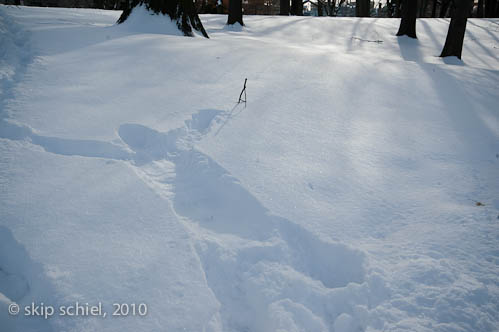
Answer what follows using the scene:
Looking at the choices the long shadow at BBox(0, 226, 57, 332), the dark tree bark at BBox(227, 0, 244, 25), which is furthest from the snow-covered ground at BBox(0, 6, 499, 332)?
the dark tree bark at BBox(227, 0, 244, 25)

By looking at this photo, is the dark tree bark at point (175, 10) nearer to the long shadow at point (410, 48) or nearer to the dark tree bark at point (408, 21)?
the long shadow at point (410, 48)

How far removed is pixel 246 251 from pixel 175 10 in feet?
16.1

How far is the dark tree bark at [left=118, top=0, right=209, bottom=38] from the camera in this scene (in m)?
4.90

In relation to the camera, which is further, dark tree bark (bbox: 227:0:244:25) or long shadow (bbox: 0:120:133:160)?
dark tree bark (bbox: 227:0:244:25)

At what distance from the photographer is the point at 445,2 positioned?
693 inches

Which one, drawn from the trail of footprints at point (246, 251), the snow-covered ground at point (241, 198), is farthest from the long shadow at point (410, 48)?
the trail of footprints at point (246, 251)

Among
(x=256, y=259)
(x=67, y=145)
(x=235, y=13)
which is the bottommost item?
(x=256, y=259)

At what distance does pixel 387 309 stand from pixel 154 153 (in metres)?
1.78

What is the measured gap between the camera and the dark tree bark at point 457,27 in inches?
223

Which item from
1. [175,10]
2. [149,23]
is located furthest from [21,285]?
[175,10]

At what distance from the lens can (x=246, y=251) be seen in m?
1.54

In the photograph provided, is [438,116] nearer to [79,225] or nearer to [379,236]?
[379,236]

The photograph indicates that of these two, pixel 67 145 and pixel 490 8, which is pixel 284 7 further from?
pixel 67 145

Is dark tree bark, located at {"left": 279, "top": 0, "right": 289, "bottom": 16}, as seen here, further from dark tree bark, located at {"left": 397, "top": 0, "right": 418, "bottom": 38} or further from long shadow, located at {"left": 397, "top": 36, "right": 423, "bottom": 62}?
long shadow, located at {"left": 397, "top": 36, "right": 423, "bottom": 62}
